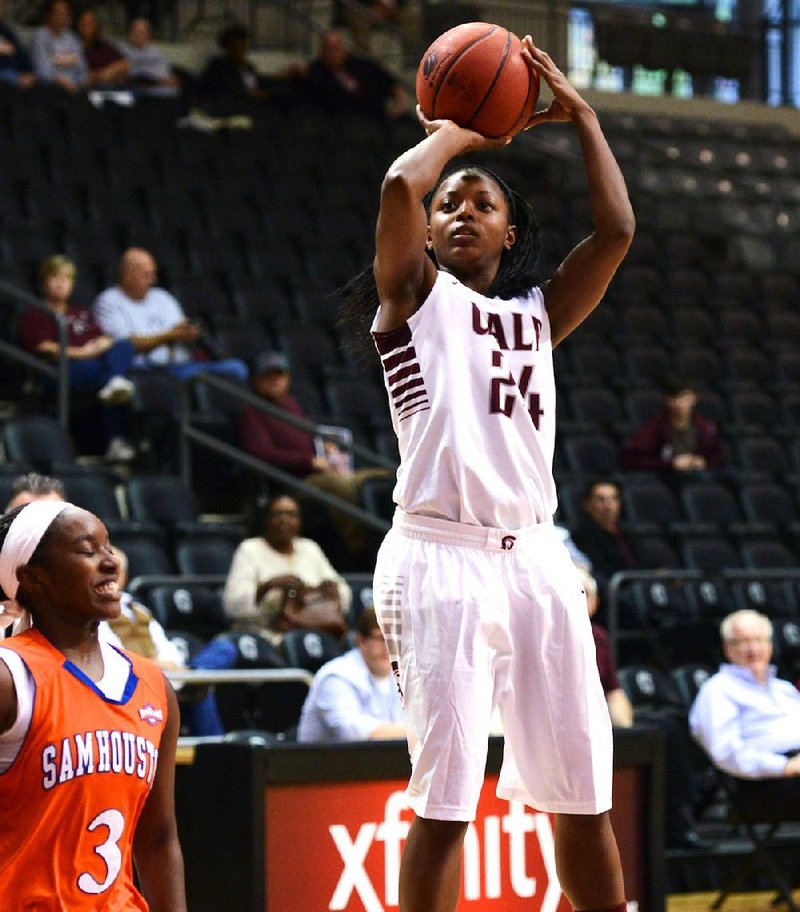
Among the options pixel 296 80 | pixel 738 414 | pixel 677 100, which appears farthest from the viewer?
pixel 677 100

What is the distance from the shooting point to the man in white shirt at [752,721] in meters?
7.02

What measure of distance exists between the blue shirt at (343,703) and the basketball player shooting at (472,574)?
291 centimetres

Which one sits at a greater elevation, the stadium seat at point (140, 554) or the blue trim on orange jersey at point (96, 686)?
the blue trim on orange jersey at point (96, 686)

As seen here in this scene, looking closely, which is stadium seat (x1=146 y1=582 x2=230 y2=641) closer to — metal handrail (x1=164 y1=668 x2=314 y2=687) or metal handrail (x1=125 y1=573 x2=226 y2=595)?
metal handrail (x1=125 y1=573 x2=226 y2=595)

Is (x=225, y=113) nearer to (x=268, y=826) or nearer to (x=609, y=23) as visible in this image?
(x=609, y=23)

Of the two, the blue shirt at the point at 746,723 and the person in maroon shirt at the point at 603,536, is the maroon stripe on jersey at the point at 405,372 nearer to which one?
the blue shirt at the point at 746,723

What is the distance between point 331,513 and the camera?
922 cm

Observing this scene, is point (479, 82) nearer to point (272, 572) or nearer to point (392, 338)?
Result: point (392, 338)

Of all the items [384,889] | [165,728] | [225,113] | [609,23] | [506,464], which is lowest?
[384,889]

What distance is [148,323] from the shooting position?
31.9ft

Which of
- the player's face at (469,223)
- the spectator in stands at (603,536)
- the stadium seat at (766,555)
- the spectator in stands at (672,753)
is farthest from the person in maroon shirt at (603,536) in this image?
the player's face at (469,223)

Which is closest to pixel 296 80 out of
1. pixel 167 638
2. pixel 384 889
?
pixel 167 638

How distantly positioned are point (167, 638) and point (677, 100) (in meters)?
11.9

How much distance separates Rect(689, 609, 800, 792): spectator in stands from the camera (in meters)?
7.02
